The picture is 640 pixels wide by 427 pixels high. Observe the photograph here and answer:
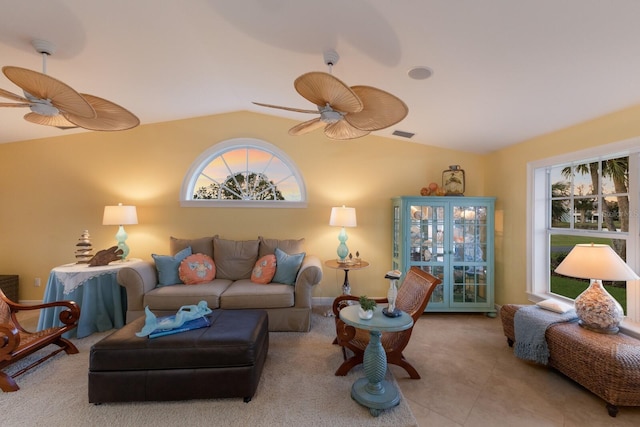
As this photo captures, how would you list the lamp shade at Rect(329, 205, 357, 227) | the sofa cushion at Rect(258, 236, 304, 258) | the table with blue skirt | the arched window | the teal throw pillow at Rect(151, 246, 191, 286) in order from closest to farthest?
1. the table with blue skirt
2. the teal throw pillow at Rect(151, 246, 191, 286)
3. the lamp shade at Rect(329, 205, 357, 227)
4. the sofa cushion at Rect(258, 236, 304, 258)
5. the arched window

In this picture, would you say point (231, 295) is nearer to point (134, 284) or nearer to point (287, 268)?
point (287, 268)

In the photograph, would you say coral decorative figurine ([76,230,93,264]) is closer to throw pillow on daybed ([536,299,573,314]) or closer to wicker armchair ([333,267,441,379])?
wicker armchair ([333,267,441,379])

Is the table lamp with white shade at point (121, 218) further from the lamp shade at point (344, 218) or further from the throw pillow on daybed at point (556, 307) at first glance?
the throw pillow on daybed at point (556, 307)

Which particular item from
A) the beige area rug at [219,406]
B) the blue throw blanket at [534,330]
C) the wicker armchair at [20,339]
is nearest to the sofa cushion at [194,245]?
the wicker armchair at [20,339]

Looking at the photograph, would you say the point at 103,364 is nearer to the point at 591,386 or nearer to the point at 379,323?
the point at 379,323

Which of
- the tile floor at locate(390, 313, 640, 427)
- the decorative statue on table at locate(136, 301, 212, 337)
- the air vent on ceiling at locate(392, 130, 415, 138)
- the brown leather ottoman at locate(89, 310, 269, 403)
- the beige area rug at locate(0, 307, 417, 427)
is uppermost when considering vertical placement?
the air vent on ceiling at locate(392, 130, 415, 138)

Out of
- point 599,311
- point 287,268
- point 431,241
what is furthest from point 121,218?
point 599,311

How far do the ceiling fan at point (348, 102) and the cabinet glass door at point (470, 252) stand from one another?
2237mm

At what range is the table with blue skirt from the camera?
9.98 ft

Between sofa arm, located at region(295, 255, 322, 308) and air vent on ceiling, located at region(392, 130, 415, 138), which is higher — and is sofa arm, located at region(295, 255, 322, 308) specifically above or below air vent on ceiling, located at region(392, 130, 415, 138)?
below

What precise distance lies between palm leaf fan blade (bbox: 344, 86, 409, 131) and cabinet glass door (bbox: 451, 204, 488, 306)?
2.21 m

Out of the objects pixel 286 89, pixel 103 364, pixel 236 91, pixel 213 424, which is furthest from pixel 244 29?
pixel 213 424

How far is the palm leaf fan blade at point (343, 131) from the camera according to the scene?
7.54 feet

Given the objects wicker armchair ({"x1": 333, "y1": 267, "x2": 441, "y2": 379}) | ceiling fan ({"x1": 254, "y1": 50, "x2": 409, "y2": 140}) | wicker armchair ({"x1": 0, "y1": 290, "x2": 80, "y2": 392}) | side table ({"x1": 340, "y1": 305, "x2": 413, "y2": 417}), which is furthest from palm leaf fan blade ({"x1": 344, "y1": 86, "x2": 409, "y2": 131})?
wicker armchair ({"x1": 0, "y1": 290, "x2": 80, "y2": 392})
